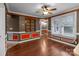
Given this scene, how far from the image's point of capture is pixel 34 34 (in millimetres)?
8852

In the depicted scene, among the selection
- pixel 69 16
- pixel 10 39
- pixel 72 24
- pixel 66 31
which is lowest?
A: pixel 10 39

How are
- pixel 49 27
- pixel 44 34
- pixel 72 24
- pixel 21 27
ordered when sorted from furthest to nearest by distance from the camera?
pixel 44 34 → pixel 49 27 → pixel 21 27 → pixel 72 24

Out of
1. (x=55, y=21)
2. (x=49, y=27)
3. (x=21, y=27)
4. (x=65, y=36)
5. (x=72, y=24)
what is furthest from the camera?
(x=49, y=27)

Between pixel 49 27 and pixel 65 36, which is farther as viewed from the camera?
pixel 49 27

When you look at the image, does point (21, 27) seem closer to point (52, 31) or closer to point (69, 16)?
point (52, 31)

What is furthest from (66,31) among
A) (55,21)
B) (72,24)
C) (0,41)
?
(0,41)

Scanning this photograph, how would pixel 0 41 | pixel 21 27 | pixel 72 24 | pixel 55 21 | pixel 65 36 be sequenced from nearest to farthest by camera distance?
pixel 0 41, pixel 72 24, pixel 65 36, pixel 21 27, pixel 55 21

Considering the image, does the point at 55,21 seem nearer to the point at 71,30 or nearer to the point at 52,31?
the point at 52,31

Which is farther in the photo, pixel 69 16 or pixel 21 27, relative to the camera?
pixel 21 27

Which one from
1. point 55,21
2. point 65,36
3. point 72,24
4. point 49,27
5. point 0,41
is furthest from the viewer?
point 49,27

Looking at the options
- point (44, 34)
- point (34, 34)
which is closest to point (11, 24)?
point (34, 34)

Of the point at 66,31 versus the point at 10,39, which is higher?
the point at 66,31

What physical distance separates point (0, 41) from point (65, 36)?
4.74 meters

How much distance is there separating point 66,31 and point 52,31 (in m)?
2.07
